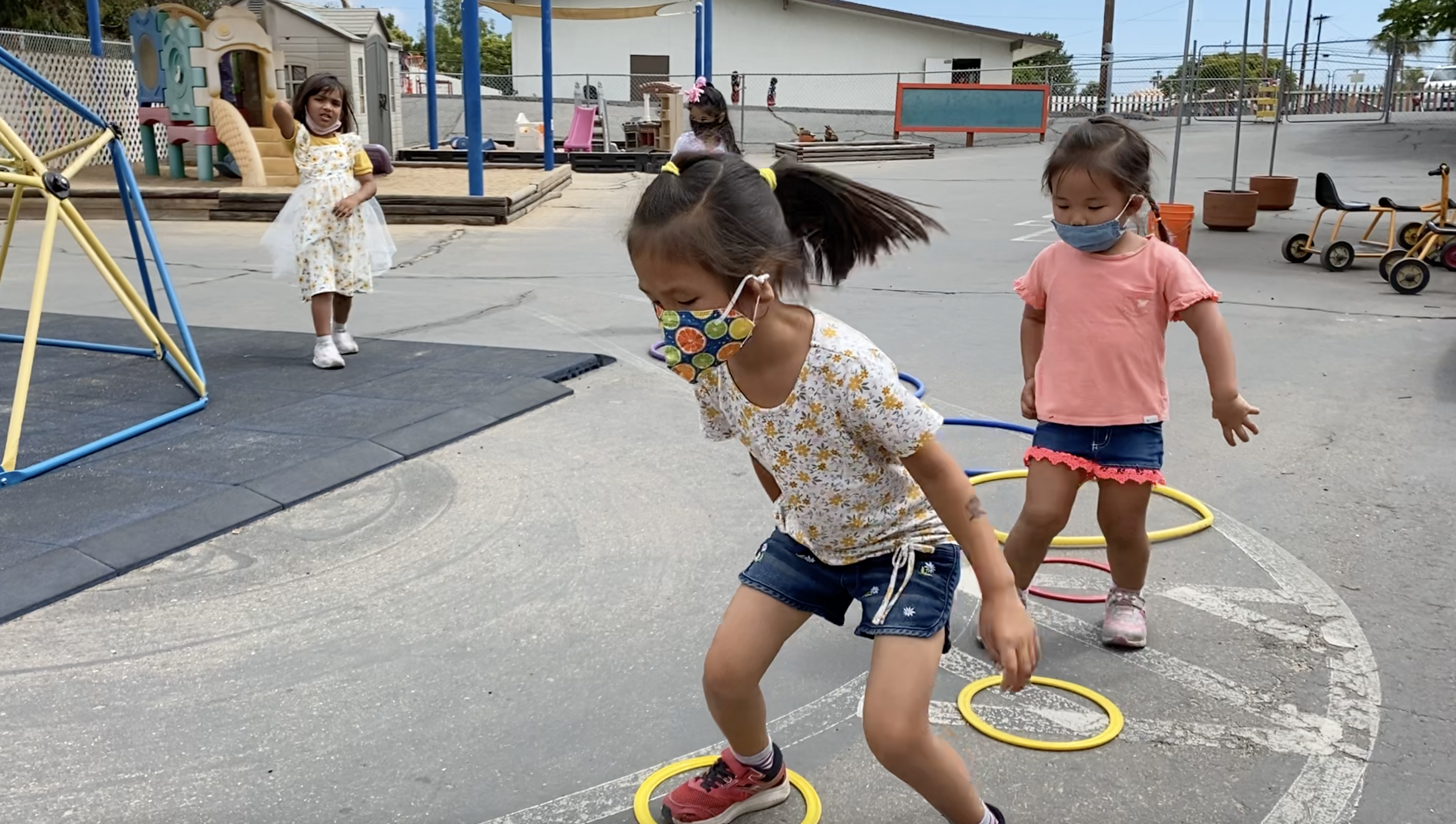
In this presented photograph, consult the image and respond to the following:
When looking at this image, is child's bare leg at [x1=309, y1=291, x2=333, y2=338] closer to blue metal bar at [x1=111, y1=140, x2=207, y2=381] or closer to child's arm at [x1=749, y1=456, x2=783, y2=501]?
blue metal bar at [x1=111, y1=140, x2=207, y2=381]

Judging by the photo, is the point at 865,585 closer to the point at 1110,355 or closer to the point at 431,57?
the point at 1110,355

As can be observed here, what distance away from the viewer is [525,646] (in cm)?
342

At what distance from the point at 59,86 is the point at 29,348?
1835 cm

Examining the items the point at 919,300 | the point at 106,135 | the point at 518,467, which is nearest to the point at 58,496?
the point at 518,467

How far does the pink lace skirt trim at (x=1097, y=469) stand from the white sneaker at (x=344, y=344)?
471cm

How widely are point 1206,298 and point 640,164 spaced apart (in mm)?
20337

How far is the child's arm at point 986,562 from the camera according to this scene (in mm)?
2174

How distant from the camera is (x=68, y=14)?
31281 millimetres

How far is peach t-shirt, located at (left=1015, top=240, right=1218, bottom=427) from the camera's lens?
329 cm

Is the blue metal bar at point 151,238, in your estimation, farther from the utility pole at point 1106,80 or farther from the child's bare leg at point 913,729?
the utility pole at point 1106,80

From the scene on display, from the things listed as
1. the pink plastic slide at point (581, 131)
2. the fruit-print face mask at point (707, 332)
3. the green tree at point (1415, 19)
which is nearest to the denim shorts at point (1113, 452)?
the fruit-print face mask at point (707, 332)

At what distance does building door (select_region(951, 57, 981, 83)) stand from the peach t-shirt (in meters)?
38.2

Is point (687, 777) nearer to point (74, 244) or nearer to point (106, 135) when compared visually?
point (106, 135)

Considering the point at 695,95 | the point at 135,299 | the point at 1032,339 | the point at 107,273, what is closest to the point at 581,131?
the point at 695,95
